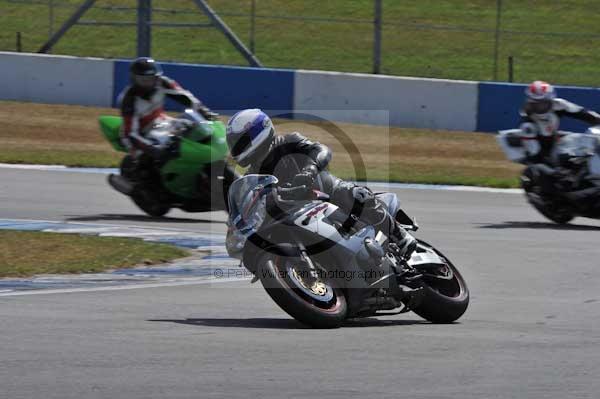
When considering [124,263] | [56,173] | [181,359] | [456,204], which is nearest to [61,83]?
[56,173]

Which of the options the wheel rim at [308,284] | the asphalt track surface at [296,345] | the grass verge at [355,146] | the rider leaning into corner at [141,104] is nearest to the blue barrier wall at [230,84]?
the grass verge at [355,146]

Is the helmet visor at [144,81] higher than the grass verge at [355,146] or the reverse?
higher

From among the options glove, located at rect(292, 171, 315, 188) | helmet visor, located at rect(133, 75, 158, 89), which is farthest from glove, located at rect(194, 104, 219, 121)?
glove, located at rect(292, 171, 315, 188)

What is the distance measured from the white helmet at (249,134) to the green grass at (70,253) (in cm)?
295

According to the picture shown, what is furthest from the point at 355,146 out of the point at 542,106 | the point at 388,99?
the point at 542,106

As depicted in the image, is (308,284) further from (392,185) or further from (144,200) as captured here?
(392,185)

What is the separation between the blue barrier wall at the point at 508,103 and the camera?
20.8m

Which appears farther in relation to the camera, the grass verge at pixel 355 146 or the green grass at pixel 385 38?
the green grass at pixel 385 38

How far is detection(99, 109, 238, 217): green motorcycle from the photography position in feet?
45.7

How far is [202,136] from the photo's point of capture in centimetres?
1404

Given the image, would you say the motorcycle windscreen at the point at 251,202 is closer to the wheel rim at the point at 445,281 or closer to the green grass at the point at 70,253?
the wheel rim at the point at 445,281

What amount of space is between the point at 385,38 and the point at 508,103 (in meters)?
3.50

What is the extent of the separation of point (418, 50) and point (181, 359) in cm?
1713

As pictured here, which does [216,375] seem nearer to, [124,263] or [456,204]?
[124,263]
